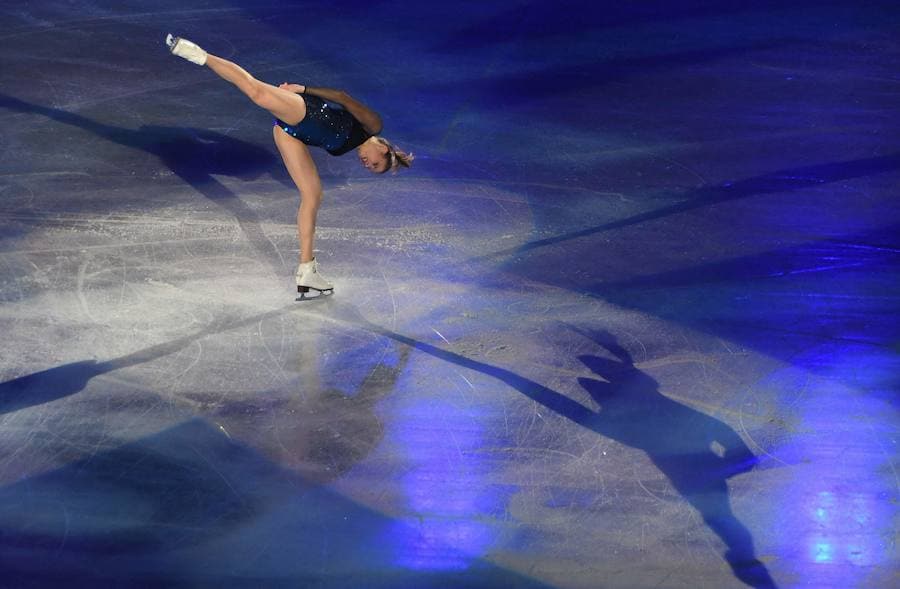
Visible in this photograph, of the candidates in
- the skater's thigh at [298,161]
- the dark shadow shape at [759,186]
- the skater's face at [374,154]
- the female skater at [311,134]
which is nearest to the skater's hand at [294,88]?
the female skater at [311,134]

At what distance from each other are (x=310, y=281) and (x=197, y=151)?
2.26 metres

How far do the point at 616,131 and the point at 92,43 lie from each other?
15.5 ft

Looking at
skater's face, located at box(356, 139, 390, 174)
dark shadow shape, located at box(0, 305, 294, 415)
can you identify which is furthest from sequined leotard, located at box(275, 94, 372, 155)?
dark shadow shape, located at box(0, 305, 294, 415)

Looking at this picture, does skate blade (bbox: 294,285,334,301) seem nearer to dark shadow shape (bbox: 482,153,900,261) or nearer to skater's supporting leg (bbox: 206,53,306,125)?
skater's supporting leg (bbox: 206,53,306,125)

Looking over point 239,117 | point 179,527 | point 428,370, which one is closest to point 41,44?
point 239,117

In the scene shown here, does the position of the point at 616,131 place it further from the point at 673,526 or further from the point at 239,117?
the point at 673,526

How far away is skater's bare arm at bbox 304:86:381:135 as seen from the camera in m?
6.92

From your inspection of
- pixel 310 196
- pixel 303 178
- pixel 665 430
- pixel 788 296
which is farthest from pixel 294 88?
pixel 788 296

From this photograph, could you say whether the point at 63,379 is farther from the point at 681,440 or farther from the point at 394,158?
the point at 681,440

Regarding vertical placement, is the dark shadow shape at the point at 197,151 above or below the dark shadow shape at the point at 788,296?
above

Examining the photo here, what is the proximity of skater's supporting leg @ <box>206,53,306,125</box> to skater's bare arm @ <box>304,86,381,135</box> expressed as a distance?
0.13 metres

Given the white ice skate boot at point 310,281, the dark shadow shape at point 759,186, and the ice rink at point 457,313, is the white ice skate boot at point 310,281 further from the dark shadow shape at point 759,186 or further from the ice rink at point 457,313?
the dark shadow shape at point 759,186

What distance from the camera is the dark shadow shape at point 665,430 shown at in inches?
217

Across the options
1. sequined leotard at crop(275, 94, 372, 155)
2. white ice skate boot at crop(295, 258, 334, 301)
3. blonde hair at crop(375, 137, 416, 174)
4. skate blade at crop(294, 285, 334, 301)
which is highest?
sequined leotard at crop(275, 94, 372, 155)
